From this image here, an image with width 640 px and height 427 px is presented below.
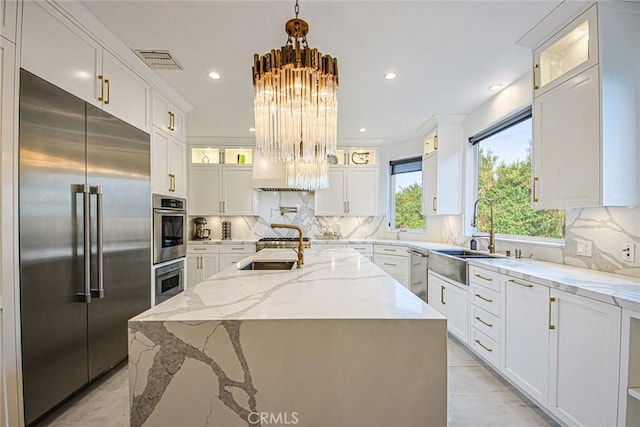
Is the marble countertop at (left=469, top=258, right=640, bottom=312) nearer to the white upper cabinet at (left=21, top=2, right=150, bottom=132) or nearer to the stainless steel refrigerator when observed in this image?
the stainless steel refrigerator

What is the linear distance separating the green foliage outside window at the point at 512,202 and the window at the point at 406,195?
1.26 meters

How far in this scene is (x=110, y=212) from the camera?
224 cm

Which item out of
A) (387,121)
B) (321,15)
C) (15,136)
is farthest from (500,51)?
(15,136)

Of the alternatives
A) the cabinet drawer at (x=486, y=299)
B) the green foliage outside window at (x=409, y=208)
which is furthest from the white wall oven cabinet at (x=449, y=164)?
the cabinet drawer at (x=486, y=299)

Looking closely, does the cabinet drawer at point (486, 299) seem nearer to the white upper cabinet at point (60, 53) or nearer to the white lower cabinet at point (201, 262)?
the white upper cabinet at point (60, 53)

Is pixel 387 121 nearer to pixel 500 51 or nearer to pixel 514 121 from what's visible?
pixel 514 121

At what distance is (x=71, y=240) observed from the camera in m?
1.87

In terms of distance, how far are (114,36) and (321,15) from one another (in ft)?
5.10

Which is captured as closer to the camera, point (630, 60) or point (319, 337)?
point (319, 337)

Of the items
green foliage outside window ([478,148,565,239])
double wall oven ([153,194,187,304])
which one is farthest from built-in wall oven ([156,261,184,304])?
green foliage outside window ([478,148,565,239])

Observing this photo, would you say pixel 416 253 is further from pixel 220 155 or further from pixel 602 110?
pixel 220 155

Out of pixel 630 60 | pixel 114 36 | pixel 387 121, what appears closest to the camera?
pixel 630 60

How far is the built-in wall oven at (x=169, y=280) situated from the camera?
9.80 feet

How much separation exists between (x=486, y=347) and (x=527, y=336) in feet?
Answer: 1.87
